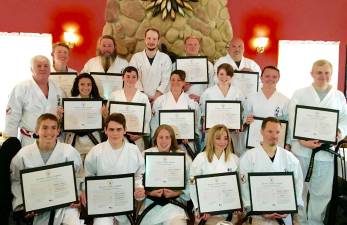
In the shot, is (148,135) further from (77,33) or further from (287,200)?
(77,33)

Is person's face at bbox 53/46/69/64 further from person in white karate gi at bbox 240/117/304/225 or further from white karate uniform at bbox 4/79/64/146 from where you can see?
person in white karate gi at bbox 240/117/304/225

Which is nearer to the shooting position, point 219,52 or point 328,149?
point 328,149

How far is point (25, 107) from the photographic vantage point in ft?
17.5

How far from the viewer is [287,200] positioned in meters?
4.45

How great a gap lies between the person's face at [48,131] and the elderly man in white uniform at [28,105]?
36.7 inches

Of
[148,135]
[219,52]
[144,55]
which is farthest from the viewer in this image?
[219,52]

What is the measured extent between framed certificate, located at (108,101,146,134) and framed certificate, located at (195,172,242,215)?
4.31 feet

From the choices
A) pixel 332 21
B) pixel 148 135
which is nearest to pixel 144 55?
pixel 148 135

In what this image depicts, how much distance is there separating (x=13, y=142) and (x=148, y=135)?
1.86m

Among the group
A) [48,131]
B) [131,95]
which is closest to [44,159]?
[48,131]

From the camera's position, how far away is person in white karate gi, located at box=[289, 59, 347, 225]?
215 inches

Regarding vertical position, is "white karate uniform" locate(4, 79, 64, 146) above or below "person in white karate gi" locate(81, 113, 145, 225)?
above

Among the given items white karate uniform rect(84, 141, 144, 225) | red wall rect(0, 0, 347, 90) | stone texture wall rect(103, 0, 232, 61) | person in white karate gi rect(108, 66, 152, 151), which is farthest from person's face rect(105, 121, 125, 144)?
red wall rect(0, 0, 347, 90)

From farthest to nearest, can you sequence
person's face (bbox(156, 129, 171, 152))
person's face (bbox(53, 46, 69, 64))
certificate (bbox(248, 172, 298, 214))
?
person's face (bbox(53, 46, 69, 64)) → person's face (bbox(156, 129, 171, 152)) → certificate (bbox(248, 172, 298, 214))
